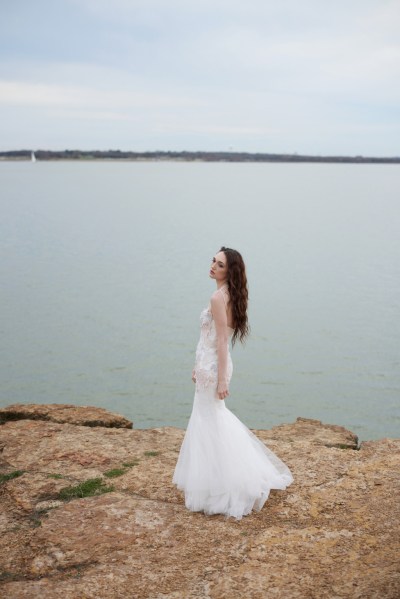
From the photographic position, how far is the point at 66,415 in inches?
346

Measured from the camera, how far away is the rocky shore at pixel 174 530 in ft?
14.2

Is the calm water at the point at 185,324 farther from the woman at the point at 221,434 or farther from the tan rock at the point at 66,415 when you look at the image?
the woman at the point at 221,434

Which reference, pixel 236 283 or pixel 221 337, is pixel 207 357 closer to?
pixel 221 337

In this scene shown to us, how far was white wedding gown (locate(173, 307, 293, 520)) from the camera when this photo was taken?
17.8 ft

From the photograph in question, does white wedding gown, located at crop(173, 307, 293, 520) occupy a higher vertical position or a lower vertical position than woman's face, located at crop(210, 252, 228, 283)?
lower

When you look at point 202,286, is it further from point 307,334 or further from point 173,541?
point 173,541

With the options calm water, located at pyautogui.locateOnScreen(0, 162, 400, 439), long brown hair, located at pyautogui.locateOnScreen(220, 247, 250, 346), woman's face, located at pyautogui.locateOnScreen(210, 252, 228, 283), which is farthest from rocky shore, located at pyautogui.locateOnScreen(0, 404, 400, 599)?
calm water, located at pyautogui.locateOnScreen(0, 162, 400, 439)

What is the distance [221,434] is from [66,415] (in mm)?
3867

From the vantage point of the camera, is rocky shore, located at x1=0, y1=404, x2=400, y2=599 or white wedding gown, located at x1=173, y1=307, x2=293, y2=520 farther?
white wedding gown, located at x1=173, y1=307, x2=293, y2=520

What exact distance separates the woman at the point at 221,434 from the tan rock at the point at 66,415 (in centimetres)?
318

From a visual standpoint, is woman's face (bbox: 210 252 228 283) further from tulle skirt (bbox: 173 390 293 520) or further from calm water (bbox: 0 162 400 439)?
calm water (bbox: 0 162 400 439)

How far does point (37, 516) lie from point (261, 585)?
7.24 ft

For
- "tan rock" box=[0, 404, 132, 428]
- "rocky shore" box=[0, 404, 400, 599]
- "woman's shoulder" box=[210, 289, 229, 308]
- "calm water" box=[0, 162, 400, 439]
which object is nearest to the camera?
"rocky shore" box=[0, 404, 400, 599]

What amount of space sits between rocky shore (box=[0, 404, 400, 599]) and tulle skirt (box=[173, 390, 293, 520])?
5.2 inches
